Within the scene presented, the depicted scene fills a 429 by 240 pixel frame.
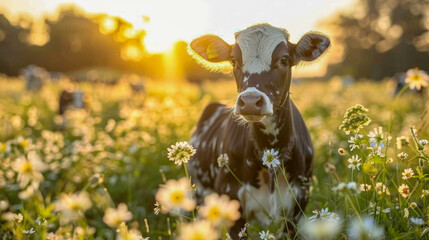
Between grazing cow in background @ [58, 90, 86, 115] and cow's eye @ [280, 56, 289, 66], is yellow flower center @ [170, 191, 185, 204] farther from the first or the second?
grazing cow in background @ [58, 90, 86, 115]

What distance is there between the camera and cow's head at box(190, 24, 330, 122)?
282 cm

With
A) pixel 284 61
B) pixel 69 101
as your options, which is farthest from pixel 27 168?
pixel 69 101

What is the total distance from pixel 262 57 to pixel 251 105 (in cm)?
60

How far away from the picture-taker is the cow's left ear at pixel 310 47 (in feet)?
11.0

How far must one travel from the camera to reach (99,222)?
4.48m

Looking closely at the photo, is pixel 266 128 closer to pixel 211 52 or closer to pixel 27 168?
pixel 211 52

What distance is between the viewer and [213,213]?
163 cm

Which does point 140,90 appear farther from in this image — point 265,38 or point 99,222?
point 265,38

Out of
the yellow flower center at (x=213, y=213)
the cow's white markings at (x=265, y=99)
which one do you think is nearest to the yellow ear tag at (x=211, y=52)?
the cow's white markings at (x=265, y=99)

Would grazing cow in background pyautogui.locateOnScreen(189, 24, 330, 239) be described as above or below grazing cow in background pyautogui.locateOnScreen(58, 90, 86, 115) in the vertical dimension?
above

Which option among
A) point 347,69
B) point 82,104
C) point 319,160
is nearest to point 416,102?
point 319,160

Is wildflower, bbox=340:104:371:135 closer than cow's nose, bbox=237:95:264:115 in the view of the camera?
Yes

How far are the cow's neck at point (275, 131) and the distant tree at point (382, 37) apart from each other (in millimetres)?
55312

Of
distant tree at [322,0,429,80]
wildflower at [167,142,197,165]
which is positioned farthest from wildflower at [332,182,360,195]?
distant tree at [322,0,429,80]
